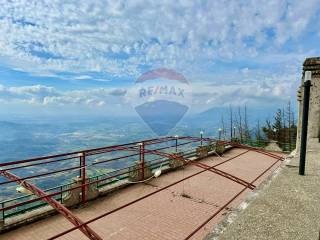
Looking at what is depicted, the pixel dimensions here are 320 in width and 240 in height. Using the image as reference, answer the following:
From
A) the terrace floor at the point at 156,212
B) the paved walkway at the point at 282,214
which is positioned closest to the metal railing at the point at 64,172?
the terrace floor at the point at 156,212

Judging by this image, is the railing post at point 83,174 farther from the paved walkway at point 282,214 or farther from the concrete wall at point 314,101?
the concrete wall at point 314,101

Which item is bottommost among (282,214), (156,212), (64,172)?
(156,212)

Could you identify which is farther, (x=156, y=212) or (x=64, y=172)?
(x=156, y=212)

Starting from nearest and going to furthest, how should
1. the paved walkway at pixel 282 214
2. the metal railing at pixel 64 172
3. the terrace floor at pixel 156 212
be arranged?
1. the paved walkway at pixel 282 214
2. the metal railing at pixel 64 172
3. the terrace floor at pixel 156 212

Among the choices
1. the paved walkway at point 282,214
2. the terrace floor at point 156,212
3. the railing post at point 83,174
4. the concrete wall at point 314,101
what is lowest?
the terrace floor at point 156,212

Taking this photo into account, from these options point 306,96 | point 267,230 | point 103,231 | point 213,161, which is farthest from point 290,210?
point 213,161

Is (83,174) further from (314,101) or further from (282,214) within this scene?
(314,101)

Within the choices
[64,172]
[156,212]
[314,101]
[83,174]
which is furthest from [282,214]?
[314,101]
